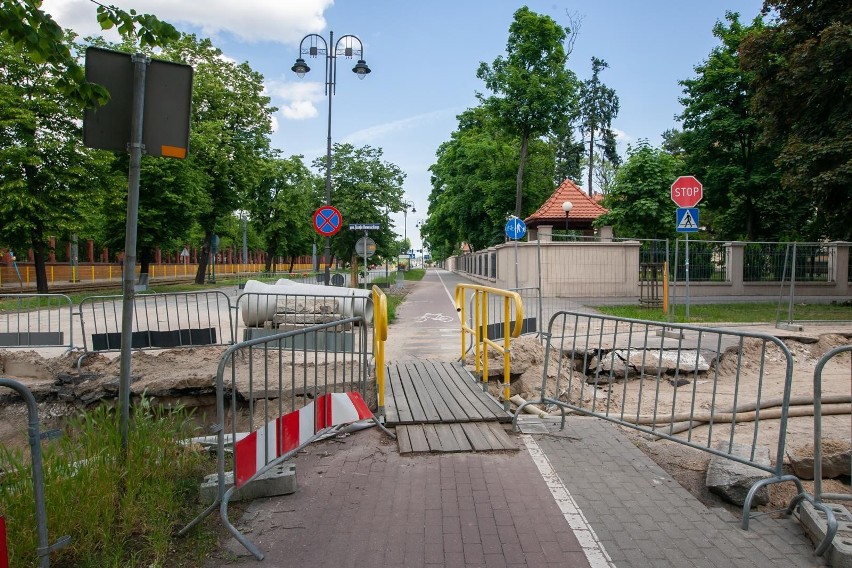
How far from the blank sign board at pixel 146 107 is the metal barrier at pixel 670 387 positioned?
3.45 metres

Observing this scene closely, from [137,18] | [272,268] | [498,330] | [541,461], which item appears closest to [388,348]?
[498,330]

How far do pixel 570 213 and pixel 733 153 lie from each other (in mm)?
7996

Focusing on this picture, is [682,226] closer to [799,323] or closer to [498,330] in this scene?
[799,323]

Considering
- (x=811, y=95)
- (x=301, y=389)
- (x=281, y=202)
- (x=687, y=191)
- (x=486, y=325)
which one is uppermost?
(x=811, y=95)

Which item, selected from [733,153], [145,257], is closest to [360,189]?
[145,257]

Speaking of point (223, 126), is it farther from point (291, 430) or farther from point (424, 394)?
point (291, 430)

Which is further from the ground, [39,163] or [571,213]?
[39,163]

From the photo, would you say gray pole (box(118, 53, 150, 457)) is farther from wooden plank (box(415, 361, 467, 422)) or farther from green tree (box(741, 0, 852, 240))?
green tree (box(741, 0, 852, 240))

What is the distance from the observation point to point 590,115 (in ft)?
191

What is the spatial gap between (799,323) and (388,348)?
31.8 feet

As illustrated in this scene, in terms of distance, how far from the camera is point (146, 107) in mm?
4039

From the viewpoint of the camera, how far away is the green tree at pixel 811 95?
669 inches

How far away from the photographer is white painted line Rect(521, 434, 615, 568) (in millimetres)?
3287

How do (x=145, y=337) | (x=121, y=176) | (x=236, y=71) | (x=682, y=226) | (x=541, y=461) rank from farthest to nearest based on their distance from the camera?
(x=236, y=71)
(x=121, y=176)
(x=682, y=226)
(x=145, y=337)
(x=541, y=461)
